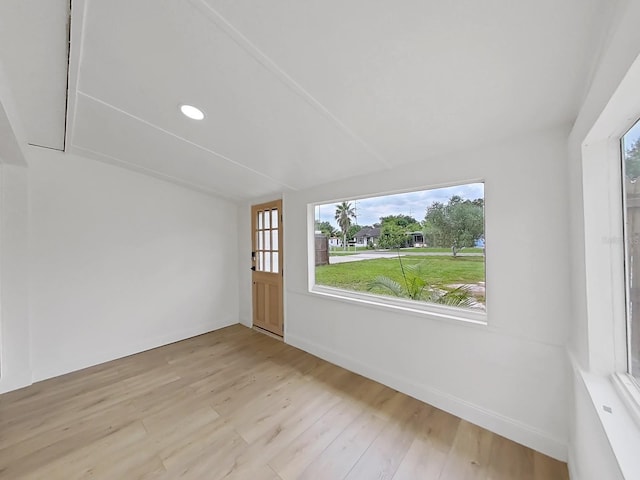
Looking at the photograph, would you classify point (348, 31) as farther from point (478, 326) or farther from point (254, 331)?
point (254, 331)

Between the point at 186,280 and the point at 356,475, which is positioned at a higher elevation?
the point at 186,280

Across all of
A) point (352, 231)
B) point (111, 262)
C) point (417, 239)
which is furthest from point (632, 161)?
point (111, 262)

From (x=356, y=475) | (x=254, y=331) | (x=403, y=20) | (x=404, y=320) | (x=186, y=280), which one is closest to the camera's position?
(x=403, y=20)

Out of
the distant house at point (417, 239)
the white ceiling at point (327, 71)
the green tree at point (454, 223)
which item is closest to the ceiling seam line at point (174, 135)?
the white ceiling at point (327, 71)

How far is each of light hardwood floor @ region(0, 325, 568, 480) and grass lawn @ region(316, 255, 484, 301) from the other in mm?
957

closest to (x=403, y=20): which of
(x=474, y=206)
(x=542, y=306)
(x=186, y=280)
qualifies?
(x=474, y=206)

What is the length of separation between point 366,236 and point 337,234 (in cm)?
42

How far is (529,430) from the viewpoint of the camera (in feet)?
5.34

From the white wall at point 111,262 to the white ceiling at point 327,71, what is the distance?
742 mm

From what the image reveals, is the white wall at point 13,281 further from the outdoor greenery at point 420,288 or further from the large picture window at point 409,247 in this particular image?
the outdoor greenery at point 420,288

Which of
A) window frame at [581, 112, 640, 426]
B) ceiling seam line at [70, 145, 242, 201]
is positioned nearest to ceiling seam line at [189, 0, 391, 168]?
window frame at [581, 112, 640, 426]

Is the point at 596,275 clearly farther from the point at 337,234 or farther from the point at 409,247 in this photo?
the point at 337,234

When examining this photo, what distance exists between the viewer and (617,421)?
934 mm

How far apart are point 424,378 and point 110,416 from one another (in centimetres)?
259
